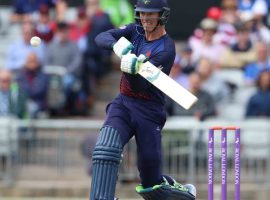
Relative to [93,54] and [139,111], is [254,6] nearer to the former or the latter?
[93,54]

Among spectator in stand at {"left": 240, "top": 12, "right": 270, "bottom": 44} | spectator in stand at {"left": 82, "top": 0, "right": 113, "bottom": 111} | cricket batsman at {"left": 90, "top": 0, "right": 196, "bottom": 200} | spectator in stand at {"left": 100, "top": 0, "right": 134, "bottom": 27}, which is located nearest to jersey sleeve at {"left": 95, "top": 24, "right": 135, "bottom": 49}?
cricket batsman at {"left": 90, "top": 0, "right": 196, "bottom": 200}

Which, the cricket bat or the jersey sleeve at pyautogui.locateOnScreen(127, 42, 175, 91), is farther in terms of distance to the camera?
the jersey sleeve at pyautogui.locateOnScreen(127, 42, 175, 91)

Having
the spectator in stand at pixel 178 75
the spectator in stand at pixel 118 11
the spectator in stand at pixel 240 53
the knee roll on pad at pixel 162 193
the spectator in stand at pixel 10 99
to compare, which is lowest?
the knee roll on pad at pixel 162 193

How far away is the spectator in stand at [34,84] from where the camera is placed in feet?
51.8

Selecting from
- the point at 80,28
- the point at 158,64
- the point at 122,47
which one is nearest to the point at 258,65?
the point at 80,28

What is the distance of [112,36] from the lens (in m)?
9.96

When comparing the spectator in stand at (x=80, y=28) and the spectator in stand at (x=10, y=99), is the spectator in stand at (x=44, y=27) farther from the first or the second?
the spectator in stand at (x=10, y=99)

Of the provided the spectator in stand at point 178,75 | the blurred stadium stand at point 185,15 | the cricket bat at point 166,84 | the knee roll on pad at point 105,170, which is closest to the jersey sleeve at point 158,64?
the cricket bat at point 166,84

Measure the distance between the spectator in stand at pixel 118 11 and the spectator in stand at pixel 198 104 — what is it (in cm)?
241

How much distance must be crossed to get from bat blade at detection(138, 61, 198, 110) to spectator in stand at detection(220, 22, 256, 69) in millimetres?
7025

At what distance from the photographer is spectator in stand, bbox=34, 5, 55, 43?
1711 centimetres

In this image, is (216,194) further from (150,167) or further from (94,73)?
(150,167)

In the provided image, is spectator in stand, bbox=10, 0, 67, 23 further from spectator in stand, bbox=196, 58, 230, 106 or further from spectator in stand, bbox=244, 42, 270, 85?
spectator in stand, bbox=244, 42, 270, 85


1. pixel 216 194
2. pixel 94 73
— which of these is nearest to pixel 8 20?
pixel 94 73
